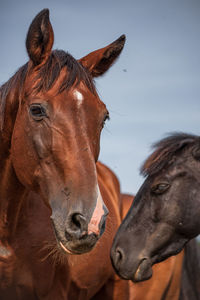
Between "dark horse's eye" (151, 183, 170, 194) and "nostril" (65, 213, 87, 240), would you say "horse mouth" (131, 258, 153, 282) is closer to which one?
"dark horse's eye" (151, 183, 170, 194)

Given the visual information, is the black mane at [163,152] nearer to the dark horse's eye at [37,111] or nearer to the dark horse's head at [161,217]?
the dark horse's head at [161,217]

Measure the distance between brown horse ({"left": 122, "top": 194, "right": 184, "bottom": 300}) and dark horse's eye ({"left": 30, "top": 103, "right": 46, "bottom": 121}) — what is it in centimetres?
309

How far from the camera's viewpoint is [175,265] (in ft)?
19.5

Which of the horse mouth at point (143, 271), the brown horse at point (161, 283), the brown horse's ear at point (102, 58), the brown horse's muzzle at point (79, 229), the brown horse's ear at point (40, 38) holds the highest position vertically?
the brown horse's ear at point (40, 38)

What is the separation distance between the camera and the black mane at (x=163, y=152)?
15.5 feet

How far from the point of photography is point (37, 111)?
3.08 m

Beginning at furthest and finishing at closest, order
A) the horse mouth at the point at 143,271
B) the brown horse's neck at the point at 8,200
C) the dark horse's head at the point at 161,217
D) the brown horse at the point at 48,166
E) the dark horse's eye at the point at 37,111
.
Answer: the dark horse's head at the point at 161,217 → the horse mouth at the point at 143,271 → the brown horse's neck at the point at 8,200 → the dark horse's eye at the point at 37,111 → the brown horse at the point at 48,166

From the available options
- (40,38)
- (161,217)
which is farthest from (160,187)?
(40,38)

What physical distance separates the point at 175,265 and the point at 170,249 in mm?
1478

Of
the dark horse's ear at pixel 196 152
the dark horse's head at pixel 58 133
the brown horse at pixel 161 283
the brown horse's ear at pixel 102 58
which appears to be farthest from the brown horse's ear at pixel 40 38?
the brown horse at pixel 161 283

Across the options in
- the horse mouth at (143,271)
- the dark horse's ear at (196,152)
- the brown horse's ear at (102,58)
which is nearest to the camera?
the brown horse's ear at (102,58)

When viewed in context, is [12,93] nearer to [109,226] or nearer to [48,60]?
[48,60]

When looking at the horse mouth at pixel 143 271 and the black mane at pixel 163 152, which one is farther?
the black mane at pixel 163 152

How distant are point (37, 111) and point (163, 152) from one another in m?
2.15
